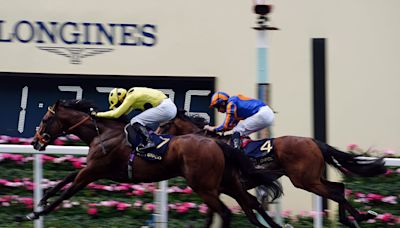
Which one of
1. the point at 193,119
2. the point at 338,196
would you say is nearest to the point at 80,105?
Result: the point at 193,119

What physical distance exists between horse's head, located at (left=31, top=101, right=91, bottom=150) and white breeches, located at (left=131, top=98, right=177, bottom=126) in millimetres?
491

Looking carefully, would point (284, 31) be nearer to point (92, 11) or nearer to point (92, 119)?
point (92, 11)

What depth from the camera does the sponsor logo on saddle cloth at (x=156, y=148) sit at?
769 cm

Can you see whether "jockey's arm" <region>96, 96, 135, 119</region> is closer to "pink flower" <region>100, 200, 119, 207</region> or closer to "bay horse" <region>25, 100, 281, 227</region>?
"bay horse" <region>25, 100, 281, 227</region>

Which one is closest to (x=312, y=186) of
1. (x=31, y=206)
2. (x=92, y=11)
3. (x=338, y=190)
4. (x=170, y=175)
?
(x=338, y=190)

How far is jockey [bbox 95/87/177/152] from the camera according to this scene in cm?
785

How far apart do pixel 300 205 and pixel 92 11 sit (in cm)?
341

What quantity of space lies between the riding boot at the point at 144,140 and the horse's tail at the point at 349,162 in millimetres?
1743

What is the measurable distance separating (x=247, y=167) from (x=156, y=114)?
99 centimetres

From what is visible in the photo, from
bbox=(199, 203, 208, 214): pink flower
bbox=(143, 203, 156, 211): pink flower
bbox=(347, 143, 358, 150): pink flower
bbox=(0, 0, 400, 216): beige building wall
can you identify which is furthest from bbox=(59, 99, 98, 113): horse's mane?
bbox=(347, 143, 358, 150): pink flower

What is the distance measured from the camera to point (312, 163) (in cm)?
830

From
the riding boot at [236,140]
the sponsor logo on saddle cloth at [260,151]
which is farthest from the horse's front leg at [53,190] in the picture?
the sponsor logo on saddle cloth at [260,151]

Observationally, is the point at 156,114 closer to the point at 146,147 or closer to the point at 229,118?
the point at 146,147

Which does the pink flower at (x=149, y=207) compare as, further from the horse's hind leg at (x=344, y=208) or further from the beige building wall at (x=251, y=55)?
the beige building wall at (x=251, y=55)
